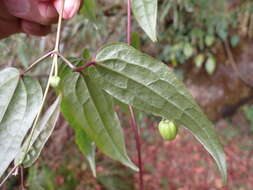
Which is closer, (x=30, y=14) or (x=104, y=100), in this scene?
(x=104, y=100)

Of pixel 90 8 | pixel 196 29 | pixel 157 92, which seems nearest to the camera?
pixel 157 92

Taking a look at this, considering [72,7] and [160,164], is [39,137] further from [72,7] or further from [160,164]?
[160,164]

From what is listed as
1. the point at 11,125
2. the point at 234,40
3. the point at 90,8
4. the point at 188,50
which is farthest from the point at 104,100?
the point at 234,40

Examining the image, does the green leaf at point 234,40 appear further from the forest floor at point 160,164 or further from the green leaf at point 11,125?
the green leaf at point 11,125

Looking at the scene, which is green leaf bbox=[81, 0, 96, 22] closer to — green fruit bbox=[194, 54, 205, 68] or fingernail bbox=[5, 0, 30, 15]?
fingernail bbox=[5, 0, 30, 15]

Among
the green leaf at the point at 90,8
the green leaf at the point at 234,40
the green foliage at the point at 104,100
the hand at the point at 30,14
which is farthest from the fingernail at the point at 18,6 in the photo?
the green leaf at the point at 234,40

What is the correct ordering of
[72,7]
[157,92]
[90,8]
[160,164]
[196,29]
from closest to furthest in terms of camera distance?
[157,92]
[72,7]
[90,8]
[196,29]
[160,164]
